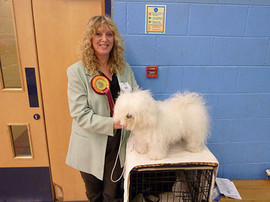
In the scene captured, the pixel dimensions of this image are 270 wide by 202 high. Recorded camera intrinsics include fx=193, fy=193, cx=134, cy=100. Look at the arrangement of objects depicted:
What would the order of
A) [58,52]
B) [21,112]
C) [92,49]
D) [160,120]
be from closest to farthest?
[160,120] → [92,49] → [58,52] → [21,112]

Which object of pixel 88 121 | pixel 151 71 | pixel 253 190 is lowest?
pixel 253 190

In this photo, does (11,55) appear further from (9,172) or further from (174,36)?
(174,36)

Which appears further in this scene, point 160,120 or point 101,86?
point 101,86

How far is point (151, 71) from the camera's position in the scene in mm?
1671

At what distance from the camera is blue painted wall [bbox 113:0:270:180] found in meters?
1.58

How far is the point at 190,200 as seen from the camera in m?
1.46

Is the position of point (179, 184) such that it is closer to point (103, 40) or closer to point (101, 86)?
point (101, 86)

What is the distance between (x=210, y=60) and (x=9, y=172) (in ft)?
7.31

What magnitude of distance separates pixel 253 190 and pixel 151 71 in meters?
1.58

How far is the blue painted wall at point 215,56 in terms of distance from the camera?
1.58 metres

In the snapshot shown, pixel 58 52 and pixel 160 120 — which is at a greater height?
pixel 58 52

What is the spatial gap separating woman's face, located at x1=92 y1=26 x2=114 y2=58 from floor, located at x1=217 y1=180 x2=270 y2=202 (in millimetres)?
1695

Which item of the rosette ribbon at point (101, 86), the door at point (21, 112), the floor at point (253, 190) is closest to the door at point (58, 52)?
the door at point (21, 112)

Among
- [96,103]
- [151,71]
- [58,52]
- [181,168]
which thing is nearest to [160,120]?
[181,168]
